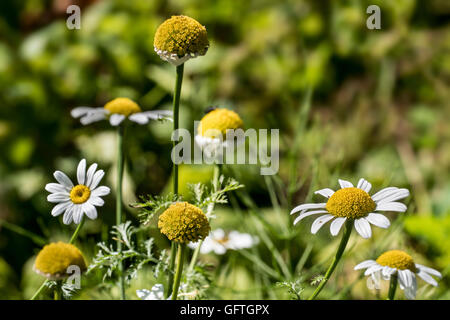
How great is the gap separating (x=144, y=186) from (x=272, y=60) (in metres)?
0.52

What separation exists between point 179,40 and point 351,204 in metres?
0.20

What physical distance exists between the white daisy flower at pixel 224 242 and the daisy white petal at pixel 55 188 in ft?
0.77

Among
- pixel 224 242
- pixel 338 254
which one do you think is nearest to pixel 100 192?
pixel 338 254

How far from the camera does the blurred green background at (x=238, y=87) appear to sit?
120cm

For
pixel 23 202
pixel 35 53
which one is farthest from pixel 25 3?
pixel 23 202

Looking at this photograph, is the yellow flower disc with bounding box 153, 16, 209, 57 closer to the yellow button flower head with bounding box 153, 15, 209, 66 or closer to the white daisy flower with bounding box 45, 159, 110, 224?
the yellow button flower head with bounding box 153, 15, 209, 66

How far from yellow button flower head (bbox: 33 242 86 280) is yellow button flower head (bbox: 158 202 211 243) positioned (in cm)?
7

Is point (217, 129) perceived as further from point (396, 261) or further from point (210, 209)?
point (396, 261)

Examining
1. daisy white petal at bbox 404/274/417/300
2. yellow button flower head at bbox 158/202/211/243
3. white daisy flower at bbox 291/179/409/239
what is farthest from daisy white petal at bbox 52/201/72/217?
daisy white petal at bbox 404/274/417/300

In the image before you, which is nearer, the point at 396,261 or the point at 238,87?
the point at 396,261

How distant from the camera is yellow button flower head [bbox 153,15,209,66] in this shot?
0.40 m

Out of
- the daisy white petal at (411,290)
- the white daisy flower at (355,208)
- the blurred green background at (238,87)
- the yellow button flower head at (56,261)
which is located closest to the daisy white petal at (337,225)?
the white daisy flower at (355,208)

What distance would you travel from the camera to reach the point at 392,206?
0.40m

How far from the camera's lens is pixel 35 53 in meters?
1.25
